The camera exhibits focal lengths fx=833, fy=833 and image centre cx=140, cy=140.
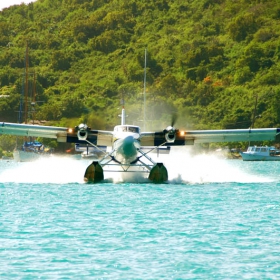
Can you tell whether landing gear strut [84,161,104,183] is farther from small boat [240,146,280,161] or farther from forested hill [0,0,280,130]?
small boat [240,146,280,161]

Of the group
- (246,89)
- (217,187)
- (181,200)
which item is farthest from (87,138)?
(246,89)

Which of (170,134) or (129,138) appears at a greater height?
(170,134)

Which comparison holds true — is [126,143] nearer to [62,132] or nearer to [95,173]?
[95,173]

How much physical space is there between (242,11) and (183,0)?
11.8 metres

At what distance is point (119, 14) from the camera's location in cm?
13712

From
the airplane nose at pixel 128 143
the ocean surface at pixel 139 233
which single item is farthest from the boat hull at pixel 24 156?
the airplane nose at pixel 128 143

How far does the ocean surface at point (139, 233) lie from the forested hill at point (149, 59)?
5008cm

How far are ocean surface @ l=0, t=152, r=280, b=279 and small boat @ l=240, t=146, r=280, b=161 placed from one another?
4894cm

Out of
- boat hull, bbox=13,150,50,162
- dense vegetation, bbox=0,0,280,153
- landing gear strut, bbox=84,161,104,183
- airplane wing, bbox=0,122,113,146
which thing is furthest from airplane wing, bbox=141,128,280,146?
dense vegetation, bbox=0,0,280,153

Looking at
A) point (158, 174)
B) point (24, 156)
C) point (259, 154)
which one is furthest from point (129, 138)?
point (259, 154)

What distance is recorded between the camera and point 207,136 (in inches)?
1214

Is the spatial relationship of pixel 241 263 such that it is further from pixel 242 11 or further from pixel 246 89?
pixel 242 11

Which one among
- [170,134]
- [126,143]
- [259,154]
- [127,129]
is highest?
[127,129]

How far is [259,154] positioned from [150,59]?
4015 cm
